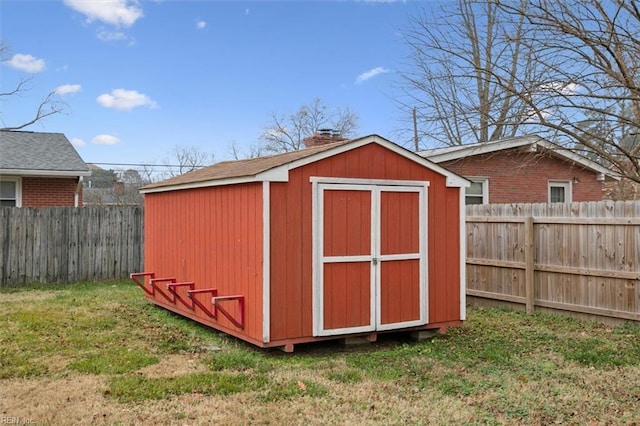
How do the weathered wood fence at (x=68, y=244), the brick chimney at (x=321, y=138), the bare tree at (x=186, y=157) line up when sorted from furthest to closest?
the bare tree at (x=186, y=157), the weathered wood fence at (x=68, y=244), the brick chimney at (x=321, y=138)

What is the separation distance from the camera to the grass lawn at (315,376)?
421 centimetres

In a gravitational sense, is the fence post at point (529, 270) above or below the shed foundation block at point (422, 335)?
above

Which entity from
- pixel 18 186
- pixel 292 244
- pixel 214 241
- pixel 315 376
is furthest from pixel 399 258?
pixel 18 186

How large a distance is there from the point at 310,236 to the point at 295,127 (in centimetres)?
2394

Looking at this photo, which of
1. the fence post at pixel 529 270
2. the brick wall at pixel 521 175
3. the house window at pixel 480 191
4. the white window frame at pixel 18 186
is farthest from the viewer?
the house window at pixel 480 191

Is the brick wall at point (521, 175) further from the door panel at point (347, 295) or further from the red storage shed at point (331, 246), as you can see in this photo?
the door panel at point (347, 295)

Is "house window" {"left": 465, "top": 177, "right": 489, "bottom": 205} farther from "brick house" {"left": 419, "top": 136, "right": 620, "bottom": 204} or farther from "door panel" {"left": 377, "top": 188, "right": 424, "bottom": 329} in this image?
"door panel" {"left": 377, "top": 188, "right": 424, "bottom": 329}

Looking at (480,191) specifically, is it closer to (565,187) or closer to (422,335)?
(565,187)

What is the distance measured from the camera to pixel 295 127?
2955 cm

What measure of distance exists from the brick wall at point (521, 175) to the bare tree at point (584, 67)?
7743 millimetres

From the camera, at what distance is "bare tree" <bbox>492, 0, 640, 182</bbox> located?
478 cm

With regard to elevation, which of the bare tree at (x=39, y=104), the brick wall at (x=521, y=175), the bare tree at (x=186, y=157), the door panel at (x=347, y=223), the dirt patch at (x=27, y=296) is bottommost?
the dirt patch at (x=27, y=296)

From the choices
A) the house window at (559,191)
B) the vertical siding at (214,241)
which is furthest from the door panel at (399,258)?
the house window at (559,191)

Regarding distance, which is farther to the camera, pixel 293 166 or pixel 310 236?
pixel 310 236
